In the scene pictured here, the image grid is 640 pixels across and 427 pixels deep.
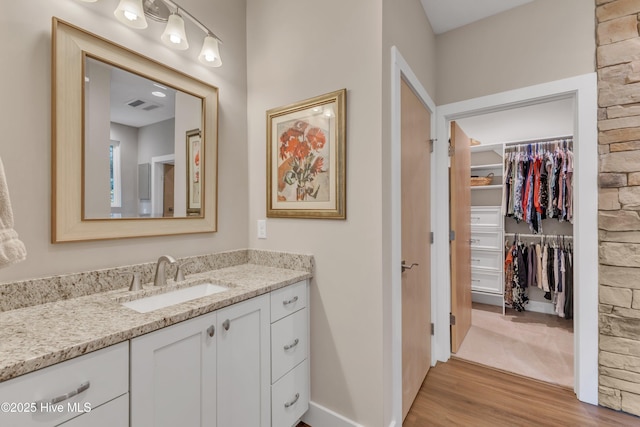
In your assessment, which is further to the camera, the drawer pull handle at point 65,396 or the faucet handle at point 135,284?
the faucet handle at point 135,284

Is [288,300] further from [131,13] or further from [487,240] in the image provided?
[487,240]

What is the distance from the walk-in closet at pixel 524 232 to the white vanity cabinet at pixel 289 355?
1.82 meters

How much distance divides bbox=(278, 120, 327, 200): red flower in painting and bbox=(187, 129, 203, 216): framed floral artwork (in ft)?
1.60

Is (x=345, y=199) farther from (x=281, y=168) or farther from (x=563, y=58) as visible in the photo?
(x=563, y=58)

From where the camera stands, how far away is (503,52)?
2174mm

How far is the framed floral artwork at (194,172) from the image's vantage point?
1.66 m

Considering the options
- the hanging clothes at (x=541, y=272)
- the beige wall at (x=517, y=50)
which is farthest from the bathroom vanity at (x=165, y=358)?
the hanging clothes at (x=541, y=272)

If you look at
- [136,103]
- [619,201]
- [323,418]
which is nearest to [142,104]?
[136,103]

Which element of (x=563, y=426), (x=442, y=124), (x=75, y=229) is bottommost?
(x=563, y=426)

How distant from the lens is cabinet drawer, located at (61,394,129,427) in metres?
0.78

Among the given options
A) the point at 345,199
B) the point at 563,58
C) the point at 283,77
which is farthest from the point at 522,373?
the point at 283,77

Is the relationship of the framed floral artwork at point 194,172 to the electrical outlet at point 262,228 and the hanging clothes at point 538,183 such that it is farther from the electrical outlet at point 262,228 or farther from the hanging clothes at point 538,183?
the hanging clothes at point 538,183

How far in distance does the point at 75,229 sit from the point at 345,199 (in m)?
1.23

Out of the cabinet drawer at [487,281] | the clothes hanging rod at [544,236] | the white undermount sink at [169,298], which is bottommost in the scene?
the cabinet drawer at [487,281]
